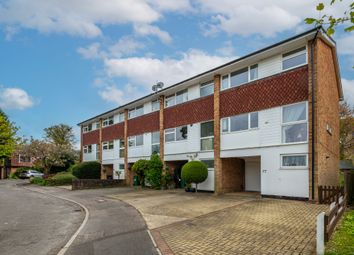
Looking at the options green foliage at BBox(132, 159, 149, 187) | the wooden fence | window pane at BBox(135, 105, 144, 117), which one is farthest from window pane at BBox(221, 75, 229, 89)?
window pane at BBox(135, 105, 144, 117)

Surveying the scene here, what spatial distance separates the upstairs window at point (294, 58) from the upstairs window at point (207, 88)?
17.7 feet

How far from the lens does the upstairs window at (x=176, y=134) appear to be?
75.7ft

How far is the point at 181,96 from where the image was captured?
23.9 m

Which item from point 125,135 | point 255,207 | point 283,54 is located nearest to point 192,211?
point 255,207

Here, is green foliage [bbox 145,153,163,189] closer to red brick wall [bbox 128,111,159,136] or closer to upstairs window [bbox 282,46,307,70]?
red brick wall [bbox 128,111,159,136]

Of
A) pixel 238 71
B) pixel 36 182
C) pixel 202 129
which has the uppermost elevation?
pixel 238 71

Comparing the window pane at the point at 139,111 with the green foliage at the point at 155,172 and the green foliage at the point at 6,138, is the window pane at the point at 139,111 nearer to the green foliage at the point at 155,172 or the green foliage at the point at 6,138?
the green foliage at the point at 155,172

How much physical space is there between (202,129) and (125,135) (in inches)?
455

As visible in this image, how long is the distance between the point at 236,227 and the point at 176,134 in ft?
47.7

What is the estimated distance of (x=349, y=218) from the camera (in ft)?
35.9

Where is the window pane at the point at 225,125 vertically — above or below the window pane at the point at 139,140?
above

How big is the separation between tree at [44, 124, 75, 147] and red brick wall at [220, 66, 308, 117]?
175 feet

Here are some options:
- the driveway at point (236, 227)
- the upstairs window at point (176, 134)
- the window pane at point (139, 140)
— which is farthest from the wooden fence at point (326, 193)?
the window pane at point (139, 140)

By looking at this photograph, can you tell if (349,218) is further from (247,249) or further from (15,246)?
(15,246)
